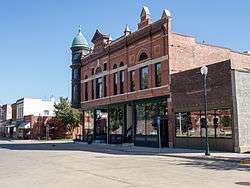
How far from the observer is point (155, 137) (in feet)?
104

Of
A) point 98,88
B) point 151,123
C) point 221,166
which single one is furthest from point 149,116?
point 221,166

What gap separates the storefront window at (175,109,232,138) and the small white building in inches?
1986

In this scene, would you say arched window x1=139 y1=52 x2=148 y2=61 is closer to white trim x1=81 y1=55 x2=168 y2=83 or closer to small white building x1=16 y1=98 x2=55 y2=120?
white trim x1=81 y1=55 x2=168 y2=83

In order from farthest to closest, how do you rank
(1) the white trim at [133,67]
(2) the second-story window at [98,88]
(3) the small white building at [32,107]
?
(3) the small white building at [32,107]
(2) the second-story window at [98,88]
(1) the white trim at [133,67]

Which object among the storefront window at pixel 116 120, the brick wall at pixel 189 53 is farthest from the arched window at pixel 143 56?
the storefront window at pixel 116 120

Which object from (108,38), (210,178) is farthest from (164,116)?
(210,178)

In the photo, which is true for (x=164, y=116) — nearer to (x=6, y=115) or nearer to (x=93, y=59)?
(x=93, y=59)

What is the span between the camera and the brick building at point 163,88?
25281 millimetres

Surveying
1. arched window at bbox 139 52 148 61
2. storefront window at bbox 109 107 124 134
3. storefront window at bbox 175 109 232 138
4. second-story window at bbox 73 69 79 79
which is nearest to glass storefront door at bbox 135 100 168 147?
storefront window at bbox 175 109 232 138

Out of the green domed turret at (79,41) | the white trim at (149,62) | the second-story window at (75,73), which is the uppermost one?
the green domed turret at (79,41)

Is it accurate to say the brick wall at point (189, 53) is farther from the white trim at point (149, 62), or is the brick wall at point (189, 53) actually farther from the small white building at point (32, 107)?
the small white building at point (32, 107)

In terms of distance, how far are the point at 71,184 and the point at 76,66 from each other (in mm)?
38073

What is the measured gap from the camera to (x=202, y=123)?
26.6 metres

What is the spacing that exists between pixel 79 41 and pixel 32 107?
103ft
